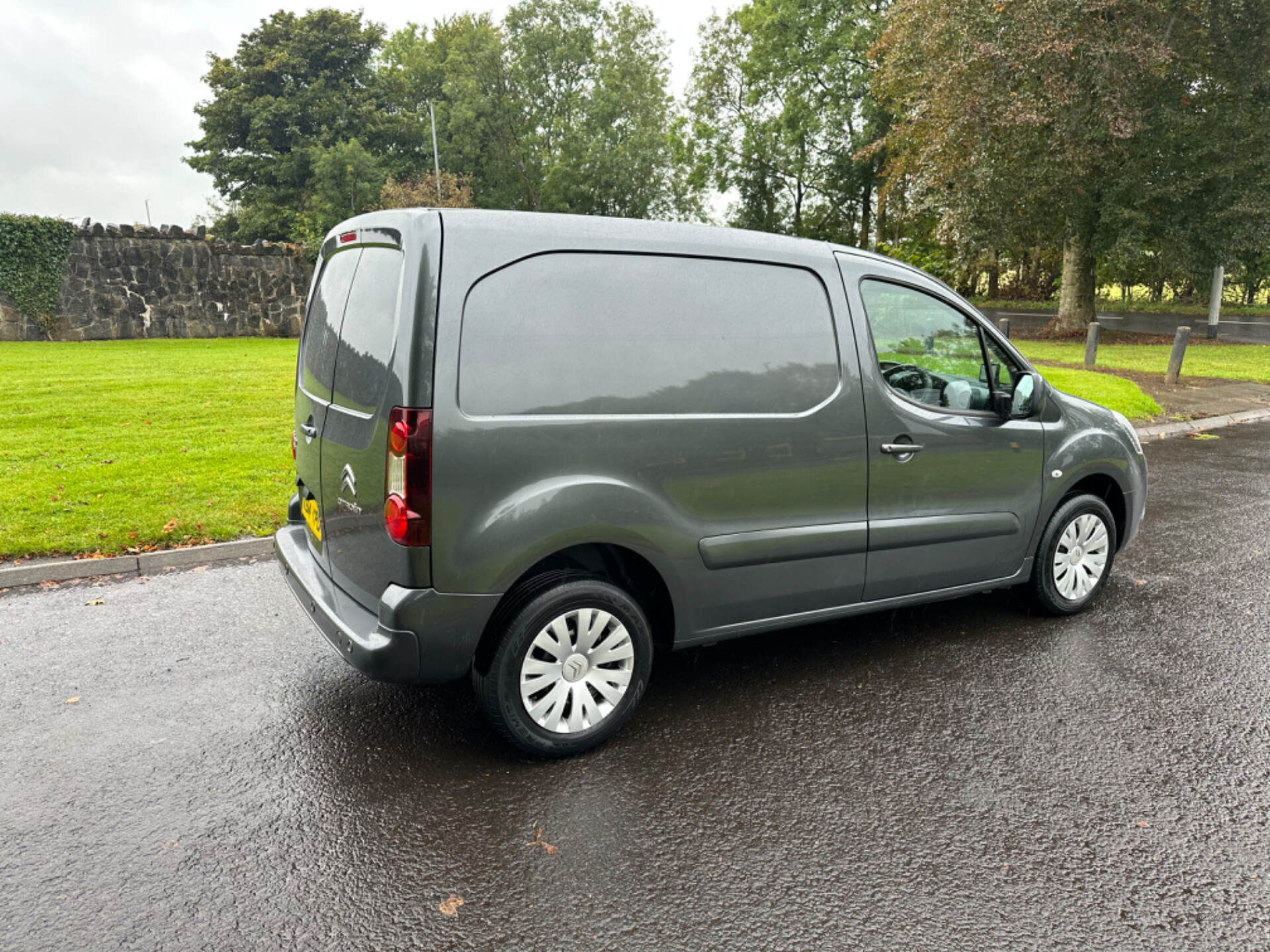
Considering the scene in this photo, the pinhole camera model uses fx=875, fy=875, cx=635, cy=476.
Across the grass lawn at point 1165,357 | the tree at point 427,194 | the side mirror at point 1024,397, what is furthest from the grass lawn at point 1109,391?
the tree at point 427,194

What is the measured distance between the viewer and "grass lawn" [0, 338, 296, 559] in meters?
6.02

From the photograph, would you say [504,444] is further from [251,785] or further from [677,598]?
[251,785]

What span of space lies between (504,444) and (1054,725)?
253cm

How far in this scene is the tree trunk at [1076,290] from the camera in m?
25.2

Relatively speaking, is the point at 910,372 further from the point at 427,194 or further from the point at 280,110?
the point at 280,110

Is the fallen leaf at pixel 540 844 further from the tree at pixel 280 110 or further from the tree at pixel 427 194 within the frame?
the tree at pixel 280 110

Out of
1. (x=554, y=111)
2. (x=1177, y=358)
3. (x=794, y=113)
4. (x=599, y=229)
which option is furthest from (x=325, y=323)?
(x=554, y=111)

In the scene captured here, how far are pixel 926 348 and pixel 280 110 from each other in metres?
45.1

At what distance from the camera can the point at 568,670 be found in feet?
10.7

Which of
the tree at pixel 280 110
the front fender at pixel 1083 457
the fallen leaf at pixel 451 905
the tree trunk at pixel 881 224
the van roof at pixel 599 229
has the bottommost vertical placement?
the fallen leaf at pixel 451 905

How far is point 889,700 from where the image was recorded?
3830 millimetres

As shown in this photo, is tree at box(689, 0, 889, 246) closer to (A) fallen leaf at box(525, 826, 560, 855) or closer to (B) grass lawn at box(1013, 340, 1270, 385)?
(B) grass lawn at box(1013, 340, 1270, 385)

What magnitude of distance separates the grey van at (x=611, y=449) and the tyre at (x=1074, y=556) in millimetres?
473

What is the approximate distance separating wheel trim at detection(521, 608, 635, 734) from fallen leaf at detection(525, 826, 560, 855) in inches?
18.6
